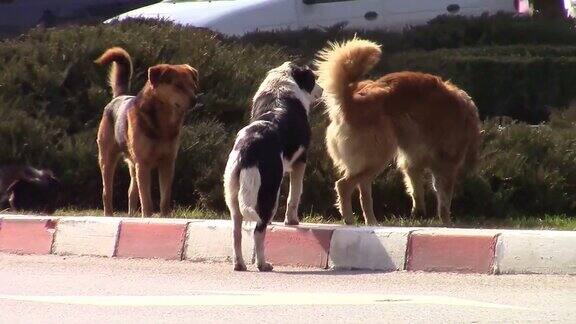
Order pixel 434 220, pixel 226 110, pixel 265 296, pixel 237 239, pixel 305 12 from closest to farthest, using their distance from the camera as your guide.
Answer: pixel 265 296 < pixel 237 239 < pixel 434 220 < pixel 226 110 < pixel 305 12

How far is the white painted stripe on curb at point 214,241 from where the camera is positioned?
347 inches

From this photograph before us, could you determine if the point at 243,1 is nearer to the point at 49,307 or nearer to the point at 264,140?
the point at 264,140

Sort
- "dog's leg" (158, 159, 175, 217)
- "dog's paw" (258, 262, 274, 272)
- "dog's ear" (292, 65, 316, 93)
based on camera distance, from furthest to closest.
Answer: "dog's leg" (158, 159, 175, 217), "dog's ear" (292, 65, 316, 93), "dog's paw" (258, 262, 274, 272)

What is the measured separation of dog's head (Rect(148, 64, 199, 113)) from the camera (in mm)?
10203

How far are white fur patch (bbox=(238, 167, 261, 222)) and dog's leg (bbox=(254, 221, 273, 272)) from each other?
16 centimetres

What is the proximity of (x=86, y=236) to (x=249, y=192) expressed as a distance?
6.17ft

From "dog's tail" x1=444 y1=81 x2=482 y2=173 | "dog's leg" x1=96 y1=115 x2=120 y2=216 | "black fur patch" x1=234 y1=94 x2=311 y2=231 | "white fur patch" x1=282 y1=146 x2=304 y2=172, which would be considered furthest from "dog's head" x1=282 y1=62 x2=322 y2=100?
"dog's leg" x1=96 y1=115 x2=120 y2=216

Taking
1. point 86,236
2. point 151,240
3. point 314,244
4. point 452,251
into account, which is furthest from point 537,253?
point 86,236

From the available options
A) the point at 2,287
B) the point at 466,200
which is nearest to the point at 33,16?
the point at 466,200

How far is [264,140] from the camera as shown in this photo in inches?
326

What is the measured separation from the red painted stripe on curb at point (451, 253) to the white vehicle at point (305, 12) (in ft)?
26.5

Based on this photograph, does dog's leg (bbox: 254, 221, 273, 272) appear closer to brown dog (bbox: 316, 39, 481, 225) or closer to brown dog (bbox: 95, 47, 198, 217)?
brown dog (bbox: 316, 39, 481, 225)

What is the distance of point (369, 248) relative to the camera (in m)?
8.41

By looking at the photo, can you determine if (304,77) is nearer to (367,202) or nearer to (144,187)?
(367,202)
